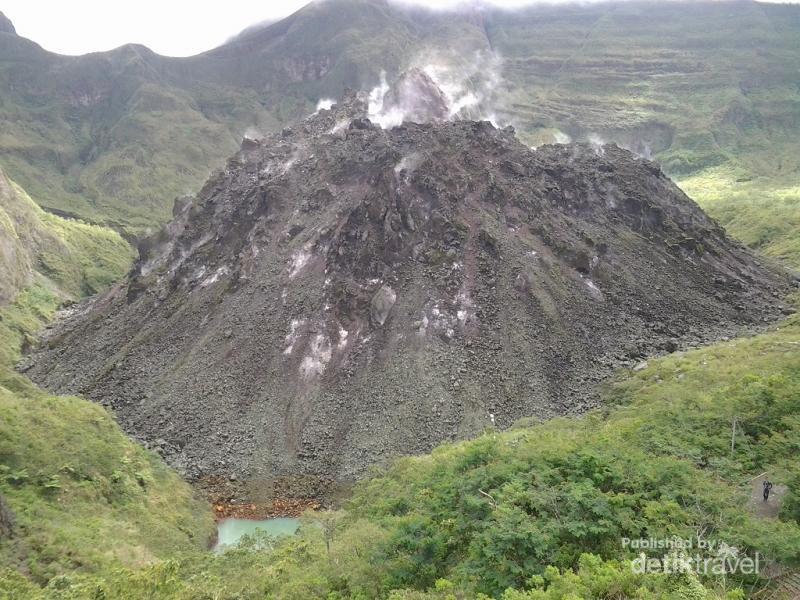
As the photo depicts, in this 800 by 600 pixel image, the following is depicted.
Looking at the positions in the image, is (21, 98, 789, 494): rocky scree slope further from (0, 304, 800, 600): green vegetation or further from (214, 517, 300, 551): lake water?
(0, 304, 800, 600): green vegetation

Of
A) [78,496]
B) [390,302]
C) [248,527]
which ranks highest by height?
[390,302]

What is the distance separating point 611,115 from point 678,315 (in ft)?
495

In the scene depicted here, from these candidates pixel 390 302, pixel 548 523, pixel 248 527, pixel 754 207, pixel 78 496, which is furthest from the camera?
pixel 754 207

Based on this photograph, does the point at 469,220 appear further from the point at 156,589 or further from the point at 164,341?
the point at 156,589

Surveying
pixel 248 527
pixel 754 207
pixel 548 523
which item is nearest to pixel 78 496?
pixel 248 527

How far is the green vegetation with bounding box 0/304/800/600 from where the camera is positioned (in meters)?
18.3

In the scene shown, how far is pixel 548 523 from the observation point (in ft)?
68.5

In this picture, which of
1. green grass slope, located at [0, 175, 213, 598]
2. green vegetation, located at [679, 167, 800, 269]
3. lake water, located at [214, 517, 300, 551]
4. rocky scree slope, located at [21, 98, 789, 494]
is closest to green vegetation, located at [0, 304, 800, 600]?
green grass slope, located at [0, 175, 213, 598]

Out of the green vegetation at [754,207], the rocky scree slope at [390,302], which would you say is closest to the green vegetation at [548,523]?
the rocky scree slope at [390,302]

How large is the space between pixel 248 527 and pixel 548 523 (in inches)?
1135

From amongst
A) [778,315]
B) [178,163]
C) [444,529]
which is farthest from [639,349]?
[178,163]

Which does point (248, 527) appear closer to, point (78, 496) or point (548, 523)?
point (78, 496)

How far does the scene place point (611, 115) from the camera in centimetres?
18900

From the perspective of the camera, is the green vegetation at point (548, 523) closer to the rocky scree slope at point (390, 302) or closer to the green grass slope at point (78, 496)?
the green grass slope at point (78, 496)
